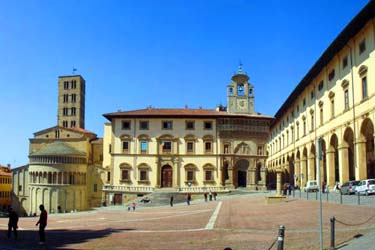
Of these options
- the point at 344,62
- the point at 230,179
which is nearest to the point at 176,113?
the point at 230,179

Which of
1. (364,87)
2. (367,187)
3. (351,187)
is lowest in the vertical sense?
(351,187)

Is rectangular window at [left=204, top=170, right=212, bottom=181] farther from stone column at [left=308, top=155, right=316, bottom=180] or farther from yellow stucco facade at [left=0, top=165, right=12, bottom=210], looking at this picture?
Result: yellow stucco facade at [left=0, top=165, right=12, bottom=210]

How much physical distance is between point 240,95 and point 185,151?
1186cm

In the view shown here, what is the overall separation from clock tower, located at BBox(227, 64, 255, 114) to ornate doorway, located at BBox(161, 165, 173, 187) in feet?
41.0

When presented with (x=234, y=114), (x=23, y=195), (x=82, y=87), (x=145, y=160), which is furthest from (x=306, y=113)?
(x=82, y=87)

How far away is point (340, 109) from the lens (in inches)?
1656

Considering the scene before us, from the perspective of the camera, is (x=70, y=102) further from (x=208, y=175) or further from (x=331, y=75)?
(x=331, y=75)

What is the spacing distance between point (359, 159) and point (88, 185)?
51.6 m

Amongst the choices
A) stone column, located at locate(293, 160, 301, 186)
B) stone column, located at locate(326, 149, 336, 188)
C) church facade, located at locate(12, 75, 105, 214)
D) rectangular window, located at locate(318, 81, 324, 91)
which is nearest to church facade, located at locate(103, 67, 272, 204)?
stone column, located at locate(293, 160, 301, 186)

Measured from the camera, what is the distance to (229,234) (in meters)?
18.9

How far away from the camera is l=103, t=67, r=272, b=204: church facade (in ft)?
210

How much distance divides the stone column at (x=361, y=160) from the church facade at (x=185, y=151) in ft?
88.3

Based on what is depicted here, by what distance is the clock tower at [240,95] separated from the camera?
6600 centimetres

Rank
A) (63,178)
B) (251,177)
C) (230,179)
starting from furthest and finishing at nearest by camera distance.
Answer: (63,178) → (251,177) → (230,179)
